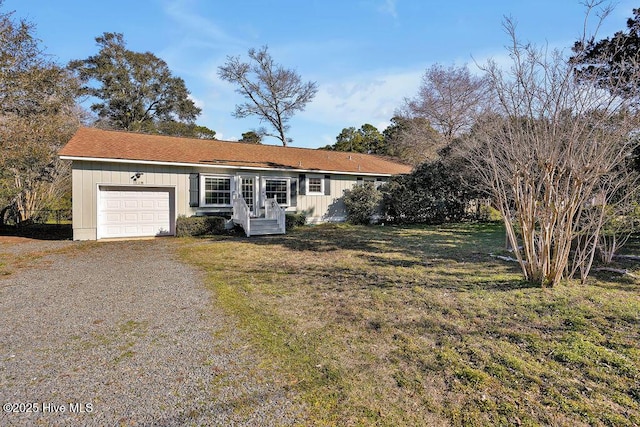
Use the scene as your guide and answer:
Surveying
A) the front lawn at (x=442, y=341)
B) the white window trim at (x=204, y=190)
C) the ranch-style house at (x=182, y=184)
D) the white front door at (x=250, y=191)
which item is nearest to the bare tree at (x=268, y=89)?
the ranch-style house at (x=182, y=184)

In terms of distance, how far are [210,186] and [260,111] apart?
55.4 feet

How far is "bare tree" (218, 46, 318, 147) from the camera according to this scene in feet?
87.3

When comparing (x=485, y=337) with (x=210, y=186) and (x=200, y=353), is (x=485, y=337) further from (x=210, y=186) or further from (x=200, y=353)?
(x=210, y=186)

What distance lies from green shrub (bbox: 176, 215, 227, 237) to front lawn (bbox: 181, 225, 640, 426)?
566 cm

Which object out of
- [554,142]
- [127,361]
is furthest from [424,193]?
[127,361]

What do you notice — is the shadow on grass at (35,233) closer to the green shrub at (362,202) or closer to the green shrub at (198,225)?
the green shrub at (198,225)

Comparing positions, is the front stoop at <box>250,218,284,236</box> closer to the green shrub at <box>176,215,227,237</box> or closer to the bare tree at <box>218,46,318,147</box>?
the green shrub at <box>176,215,227,237</box>

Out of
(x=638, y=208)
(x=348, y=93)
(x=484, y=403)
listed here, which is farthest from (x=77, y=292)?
(x=348, y=93)

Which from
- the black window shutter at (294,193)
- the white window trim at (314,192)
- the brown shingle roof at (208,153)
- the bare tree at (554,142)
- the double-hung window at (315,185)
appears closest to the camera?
the bare tree at (554,142)

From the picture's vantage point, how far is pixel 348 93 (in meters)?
21.6

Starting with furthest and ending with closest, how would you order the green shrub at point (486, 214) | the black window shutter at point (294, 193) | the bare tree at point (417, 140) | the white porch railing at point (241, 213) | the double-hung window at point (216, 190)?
the bare tree at point (417, 140), the green shrub at point (486, 214), the black window shutter at point (294, 193), the double-hung window at point (216, 190), the white porch railing at point (241, 213)

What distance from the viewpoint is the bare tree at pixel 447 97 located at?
73.1ft

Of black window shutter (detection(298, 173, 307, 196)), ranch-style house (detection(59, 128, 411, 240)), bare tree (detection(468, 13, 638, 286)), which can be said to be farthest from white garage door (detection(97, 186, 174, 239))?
bare tree (detection(468, 13, 638, 286))

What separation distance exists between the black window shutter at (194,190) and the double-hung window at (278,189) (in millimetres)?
2776
